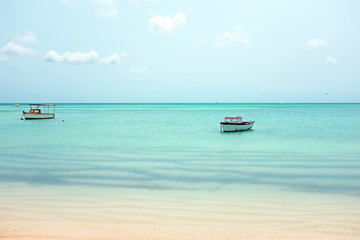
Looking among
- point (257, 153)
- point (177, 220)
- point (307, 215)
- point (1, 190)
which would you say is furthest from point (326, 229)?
point (257, 153)

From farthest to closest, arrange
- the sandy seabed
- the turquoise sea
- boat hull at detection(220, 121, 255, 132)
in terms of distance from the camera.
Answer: boat hull at detection(220, 121, 255, 132)
the turquoise sea
the sandy seabed

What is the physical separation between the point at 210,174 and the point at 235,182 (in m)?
1.47

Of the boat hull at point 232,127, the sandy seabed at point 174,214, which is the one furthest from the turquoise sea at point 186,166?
the boat hull at point 232,127

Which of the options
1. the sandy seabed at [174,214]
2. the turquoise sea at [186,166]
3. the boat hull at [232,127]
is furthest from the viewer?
the boat hull at [232,127]

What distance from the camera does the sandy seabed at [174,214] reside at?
636cm

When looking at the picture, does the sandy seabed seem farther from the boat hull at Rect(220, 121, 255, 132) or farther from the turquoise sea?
the boat hull at Rect(220, 121, 255, 132)

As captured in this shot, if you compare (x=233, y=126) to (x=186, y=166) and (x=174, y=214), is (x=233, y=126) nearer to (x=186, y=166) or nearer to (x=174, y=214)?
(x=186, y=166)

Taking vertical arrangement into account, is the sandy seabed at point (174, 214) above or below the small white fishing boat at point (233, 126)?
below

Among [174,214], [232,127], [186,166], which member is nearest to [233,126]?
[232,127]

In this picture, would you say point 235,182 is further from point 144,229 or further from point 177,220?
point 144,229

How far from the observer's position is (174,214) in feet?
24.7

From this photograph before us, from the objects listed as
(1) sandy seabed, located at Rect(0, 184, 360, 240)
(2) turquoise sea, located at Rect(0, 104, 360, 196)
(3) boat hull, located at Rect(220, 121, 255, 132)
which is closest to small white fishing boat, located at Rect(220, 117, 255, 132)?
(3) boat hull, located at Rect(220, 121, 255, 132)

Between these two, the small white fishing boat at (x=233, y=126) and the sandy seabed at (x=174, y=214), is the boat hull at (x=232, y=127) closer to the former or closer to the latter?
the small white fishing boat at (x=233, y=126)

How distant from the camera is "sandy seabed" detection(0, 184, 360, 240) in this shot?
20.9 feet
